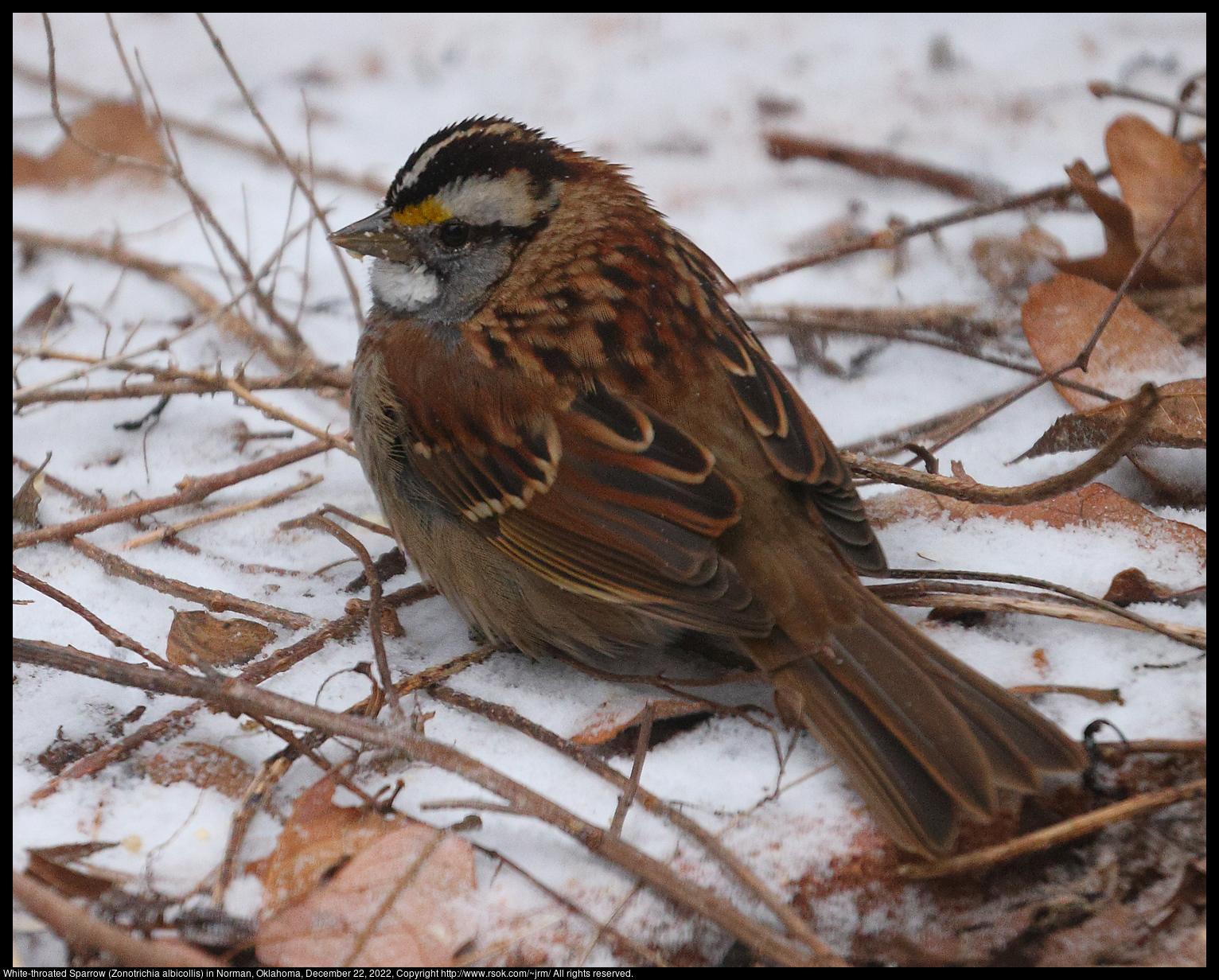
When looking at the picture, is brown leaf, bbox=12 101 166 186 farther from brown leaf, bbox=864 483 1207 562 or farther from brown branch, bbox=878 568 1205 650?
brown branch, bbox=878 568 1205 650

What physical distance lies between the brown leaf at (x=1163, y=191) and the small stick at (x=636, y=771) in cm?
256

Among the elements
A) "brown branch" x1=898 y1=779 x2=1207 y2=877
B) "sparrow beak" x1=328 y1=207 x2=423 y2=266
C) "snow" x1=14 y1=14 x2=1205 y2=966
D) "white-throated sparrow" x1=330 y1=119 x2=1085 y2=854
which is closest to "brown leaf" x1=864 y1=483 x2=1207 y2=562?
"snow" x1=14 y1=14 x2=1205 y2=966

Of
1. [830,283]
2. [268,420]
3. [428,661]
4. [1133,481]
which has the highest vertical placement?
[830,283]

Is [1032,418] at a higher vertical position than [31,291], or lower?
lower

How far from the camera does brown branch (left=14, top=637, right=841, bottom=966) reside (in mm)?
1995

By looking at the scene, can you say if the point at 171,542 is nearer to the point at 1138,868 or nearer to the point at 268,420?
the point at 268,420

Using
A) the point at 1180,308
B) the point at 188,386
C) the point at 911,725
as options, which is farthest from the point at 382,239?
the point at 1180,308

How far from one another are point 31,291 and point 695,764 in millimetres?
3552

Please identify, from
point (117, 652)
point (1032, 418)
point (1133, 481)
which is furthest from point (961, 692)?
point (117, 652)

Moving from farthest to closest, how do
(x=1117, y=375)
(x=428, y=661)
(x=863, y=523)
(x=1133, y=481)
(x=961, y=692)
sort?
(x=1117, y=375) < (x=1133, y=481) < (x=428, y=661) < (x=863, y=523) < (x=961, y=692)

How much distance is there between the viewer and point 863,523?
2.64 metres

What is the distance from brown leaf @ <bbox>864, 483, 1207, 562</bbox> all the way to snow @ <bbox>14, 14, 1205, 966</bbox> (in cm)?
4

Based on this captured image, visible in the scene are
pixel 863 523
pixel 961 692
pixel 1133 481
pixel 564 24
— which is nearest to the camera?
pixel 961 692

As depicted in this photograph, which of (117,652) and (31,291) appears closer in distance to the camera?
(117,652)
